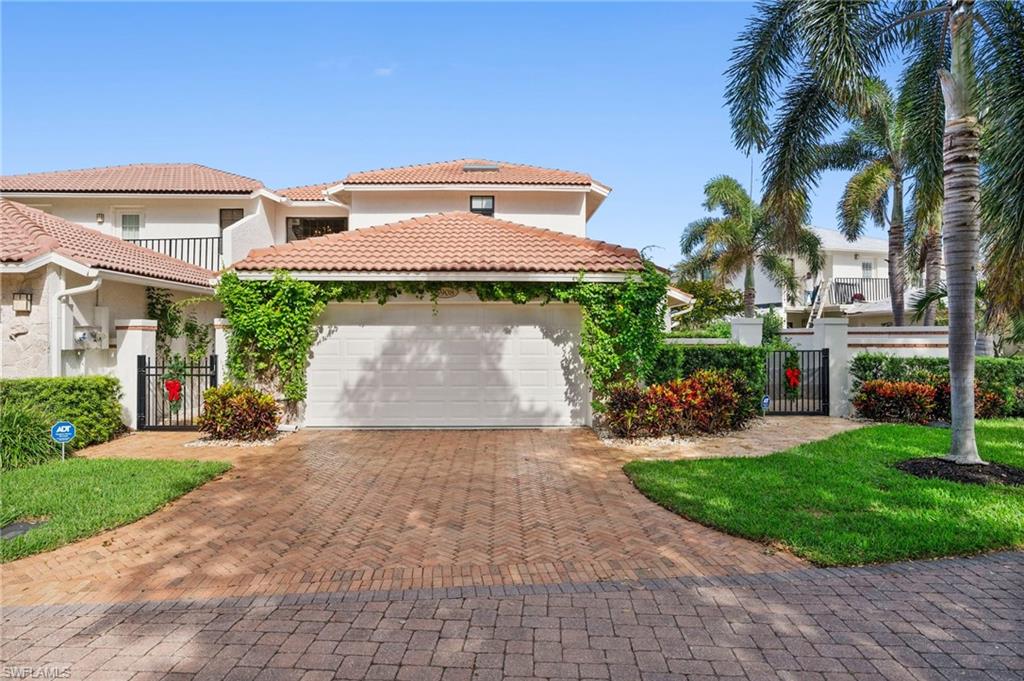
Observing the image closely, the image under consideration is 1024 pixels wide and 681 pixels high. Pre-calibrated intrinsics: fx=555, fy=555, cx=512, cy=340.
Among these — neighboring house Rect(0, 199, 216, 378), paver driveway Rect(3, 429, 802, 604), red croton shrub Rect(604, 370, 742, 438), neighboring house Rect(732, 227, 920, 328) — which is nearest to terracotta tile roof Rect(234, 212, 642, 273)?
red croton shrub Rect(604, 370, 742, 438)

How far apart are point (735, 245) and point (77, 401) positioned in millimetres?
24802

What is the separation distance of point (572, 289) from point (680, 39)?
550cm

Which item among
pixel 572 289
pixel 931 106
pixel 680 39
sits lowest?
pixel 572 289

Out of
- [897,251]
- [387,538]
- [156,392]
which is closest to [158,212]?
[156,392]

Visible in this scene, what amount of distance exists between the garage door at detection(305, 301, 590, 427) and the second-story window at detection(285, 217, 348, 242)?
11.5 metres

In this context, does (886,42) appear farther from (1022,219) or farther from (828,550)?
(828,550)

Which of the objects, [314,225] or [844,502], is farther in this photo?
[314,225]

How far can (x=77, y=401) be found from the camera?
32.5ft

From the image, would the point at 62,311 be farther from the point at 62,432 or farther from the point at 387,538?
the point at 387,538

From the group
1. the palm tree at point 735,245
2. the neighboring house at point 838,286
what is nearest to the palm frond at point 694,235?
the palm tree at point 735,245

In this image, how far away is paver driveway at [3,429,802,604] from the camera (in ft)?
15.6

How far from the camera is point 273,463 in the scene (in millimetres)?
8836

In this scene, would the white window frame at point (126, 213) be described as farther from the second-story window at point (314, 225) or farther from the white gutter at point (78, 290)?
the white gutter at point (78, 290)

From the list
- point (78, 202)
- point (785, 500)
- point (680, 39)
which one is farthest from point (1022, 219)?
point (78, 202)
